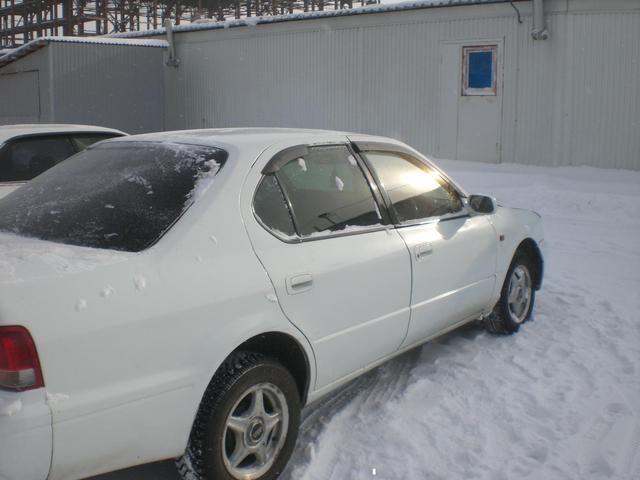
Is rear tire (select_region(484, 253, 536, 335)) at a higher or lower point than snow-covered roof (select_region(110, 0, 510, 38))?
lower

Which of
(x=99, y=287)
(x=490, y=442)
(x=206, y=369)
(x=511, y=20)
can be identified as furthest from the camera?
(x=511, y=20)

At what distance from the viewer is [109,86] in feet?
58.7

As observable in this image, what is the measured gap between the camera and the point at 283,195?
3.49 metres

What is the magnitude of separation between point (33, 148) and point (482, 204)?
374 centimetres

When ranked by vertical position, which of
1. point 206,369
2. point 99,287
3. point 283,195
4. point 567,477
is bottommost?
point 567,477

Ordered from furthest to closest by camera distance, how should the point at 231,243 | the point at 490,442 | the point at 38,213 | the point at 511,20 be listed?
the point at 511,20
the point at 490,442
the point at 38,213
the point at 231,243

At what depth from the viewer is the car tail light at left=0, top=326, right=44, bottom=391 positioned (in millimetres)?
2416

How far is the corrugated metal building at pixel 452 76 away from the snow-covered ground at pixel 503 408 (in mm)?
6717

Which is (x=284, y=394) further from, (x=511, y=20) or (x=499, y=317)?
(x=511, y=20)

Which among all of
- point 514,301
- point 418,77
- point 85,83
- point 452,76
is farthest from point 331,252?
point 85,83

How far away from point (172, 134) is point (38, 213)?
83cm

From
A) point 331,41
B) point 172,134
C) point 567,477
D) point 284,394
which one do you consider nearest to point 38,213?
point 172,134

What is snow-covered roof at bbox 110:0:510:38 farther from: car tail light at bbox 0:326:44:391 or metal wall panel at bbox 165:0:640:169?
car tail light at bbox 0:326:44:391

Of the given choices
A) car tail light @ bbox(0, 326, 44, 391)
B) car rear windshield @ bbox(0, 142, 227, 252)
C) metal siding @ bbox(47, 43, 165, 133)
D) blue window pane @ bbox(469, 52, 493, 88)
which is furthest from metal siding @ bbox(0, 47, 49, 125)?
car tail light @ bbox(0, 326, 44, 391)
